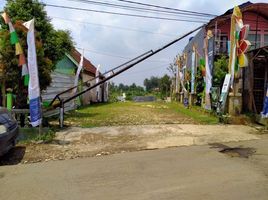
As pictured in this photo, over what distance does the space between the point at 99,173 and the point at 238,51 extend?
32.7 ft

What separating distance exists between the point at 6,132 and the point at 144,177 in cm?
408

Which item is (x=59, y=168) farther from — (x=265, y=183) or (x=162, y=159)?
(x=265, y=183)

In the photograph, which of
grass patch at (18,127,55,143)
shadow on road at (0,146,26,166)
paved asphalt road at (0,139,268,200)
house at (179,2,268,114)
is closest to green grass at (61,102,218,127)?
house at (179,2,268,114)

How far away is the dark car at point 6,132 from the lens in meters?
9.35

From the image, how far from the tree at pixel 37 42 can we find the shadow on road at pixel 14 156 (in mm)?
4289

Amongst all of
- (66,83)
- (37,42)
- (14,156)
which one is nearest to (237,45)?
(37,42)

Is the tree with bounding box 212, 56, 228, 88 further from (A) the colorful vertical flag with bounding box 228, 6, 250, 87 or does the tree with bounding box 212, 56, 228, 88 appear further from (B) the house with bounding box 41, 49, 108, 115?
(B) the house with bounding box 41, 49, 108, 115

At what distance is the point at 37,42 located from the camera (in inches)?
571

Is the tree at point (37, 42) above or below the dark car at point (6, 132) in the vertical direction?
above

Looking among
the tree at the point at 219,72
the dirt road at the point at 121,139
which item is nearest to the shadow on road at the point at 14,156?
the dirt road at the point at 121,139

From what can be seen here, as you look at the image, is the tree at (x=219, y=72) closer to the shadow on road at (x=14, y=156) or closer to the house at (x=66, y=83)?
the house at (x=66, y=83)

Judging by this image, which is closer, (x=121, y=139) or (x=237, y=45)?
(x=121, y=139)

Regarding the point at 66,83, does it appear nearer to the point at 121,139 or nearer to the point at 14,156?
the point at 121,139

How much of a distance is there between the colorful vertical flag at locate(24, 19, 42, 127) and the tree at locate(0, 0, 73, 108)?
2.27 metres
